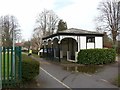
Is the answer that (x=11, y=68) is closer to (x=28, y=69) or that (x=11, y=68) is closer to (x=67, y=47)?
(x=28, y=69)

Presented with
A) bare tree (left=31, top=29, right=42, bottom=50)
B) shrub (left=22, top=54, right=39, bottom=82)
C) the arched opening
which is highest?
bare tree (left=31, top=29, right=42, bottom=50)

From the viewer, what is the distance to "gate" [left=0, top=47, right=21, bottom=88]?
1188 centimetres

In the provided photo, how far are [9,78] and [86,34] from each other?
2284 cm

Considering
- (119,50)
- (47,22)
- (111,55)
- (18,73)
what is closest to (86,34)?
(111,55)

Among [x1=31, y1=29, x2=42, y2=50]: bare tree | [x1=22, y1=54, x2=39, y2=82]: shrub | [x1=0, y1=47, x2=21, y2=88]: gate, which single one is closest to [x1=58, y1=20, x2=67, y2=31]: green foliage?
[x1=31, y1=29, x2=42, y2=50]: bare tree

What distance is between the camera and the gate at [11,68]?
468 inches

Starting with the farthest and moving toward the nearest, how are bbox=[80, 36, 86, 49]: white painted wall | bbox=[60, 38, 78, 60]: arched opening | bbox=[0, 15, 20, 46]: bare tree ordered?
bbox=[0, 15, 20, 46]: bare tree, bbox=[60, 38, 78, 60]: arched opening, bbox=[80, 36, 86, 49]: white painted wall

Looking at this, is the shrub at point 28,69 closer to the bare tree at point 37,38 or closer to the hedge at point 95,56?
the hedge at point 95,56

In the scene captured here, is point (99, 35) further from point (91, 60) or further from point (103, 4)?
point (103, 4)

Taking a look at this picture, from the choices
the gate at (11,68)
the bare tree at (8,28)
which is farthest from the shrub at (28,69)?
the bare tree at (8,28)

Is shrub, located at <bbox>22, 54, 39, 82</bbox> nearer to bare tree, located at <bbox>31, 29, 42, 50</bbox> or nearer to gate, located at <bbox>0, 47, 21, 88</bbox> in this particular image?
gate, located at <bbox>0, 47, 21, 88</bbox>

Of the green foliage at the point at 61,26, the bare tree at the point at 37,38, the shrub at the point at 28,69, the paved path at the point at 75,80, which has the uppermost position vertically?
the green foliage at the point at 61,26

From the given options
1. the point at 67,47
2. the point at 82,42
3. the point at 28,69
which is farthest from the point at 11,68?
the point at 67,47

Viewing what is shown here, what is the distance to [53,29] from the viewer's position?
8050 cm
